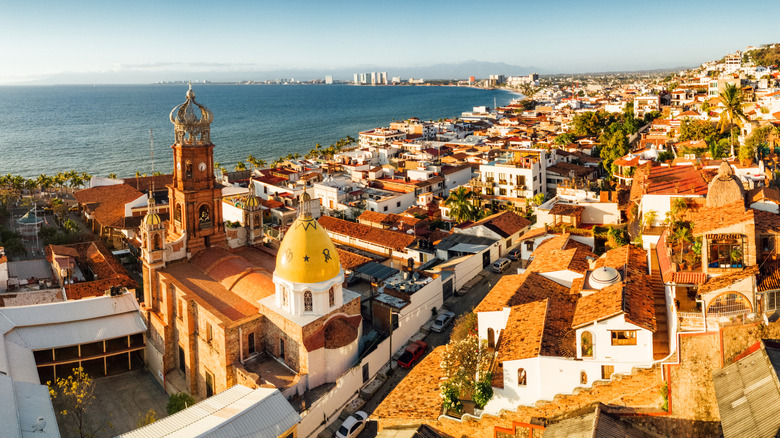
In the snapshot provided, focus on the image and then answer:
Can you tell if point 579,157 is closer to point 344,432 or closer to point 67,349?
point 344,432

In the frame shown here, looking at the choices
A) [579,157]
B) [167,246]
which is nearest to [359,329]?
[167,246]

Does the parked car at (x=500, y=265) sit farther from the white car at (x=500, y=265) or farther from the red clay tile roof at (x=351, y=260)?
the red clay tile roof at (x=351, y=260)

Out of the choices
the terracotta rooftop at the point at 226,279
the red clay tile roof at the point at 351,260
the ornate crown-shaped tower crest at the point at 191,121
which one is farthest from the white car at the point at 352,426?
the ornate crown-shaped tower crest at the point at 191,121

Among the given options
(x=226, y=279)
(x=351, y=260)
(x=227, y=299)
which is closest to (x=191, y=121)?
(x=226, y=279)

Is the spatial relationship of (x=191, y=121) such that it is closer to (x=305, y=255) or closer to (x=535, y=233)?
(x=305, y=255)

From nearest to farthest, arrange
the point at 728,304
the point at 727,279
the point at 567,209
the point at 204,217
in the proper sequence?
the point at 728,304, the point at 727,279, the point at 204,217, the point at 567,209

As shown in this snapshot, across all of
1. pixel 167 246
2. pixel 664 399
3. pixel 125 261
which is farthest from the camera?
pixel 125 261
